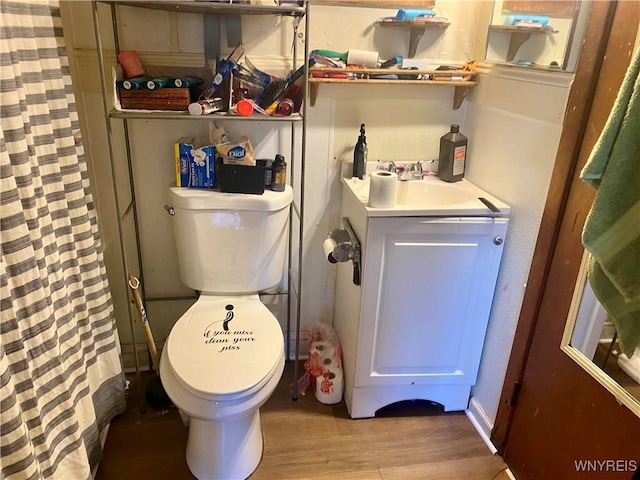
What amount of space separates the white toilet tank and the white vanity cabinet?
0.29 m

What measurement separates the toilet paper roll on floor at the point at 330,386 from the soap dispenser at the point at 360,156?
0.79 meters

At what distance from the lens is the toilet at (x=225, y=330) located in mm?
1441

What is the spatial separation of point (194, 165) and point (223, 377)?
0.73 metres

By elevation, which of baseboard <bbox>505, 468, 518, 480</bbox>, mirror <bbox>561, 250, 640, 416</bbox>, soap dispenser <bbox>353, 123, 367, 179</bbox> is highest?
soap dispenser <bbox>353, 123, 367, 179</bbox>

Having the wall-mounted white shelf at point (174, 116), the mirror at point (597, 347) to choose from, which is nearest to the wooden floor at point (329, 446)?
the mirror at point (597, 347)

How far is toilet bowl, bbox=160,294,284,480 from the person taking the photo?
4.68ft

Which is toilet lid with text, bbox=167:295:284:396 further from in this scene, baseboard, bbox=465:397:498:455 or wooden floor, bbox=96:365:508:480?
baseboard, bbox=465:397:498:455

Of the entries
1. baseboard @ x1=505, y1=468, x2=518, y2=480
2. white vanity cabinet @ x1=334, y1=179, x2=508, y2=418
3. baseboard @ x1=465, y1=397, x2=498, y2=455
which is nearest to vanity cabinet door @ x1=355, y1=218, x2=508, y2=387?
white vanity cabinet @ x1=334, y1=179, x2=508, y2=418

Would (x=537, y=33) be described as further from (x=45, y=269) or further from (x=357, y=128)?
(x=45, y=269)

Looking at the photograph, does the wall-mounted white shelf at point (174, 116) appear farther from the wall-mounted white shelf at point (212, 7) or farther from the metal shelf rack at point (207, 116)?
the wall-mounted white shelf at point (212, 7)

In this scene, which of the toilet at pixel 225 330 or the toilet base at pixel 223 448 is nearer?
the toilet at pixel 225 330

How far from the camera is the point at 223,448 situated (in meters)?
1.58

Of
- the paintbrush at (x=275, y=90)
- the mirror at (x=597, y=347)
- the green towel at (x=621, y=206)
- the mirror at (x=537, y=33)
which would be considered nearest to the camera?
the green towel at (x=621, y=206)

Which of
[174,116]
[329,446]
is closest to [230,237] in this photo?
[174,116]
